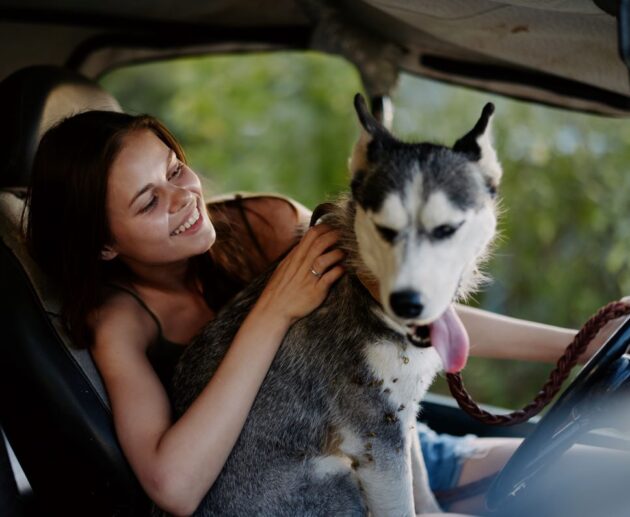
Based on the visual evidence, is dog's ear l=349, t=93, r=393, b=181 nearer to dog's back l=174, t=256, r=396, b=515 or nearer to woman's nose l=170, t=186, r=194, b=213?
dog's back l=174, t=256, r=396, b=515

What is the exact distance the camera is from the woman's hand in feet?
6.27

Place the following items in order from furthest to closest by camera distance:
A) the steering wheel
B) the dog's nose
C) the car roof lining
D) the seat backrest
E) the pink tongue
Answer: the car roof lining, the seat backrest, the steering wheel, the pink tongue, the dog's nose

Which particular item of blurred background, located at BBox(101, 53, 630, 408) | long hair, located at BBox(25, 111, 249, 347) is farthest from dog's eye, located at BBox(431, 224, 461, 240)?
blurred background, located at BBox(101, 53, 630, 408)

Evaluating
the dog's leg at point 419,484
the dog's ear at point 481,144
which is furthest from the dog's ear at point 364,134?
the dog's leg at point 419,484

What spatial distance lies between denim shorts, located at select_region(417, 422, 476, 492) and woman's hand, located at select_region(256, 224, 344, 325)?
0.83m

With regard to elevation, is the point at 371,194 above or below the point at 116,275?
above

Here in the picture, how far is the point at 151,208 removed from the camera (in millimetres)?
1986

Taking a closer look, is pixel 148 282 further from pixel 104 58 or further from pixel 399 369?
pixel 104 58

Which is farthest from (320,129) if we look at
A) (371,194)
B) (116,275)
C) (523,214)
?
(371,194)

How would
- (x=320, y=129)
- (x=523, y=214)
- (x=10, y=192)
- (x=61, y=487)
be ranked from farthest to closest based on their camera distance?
(x=320, y=129), (x=523, y=214), (x=10, y=192), (x=61, y=487)

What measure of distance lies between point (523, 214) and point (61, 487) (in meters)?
4.75

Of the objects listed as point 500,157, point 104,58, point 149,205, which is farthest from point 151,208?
point 500,157

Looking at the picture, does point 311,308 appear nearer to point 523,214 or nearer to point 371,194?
point 371,194

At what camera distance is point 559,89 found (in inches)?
101
